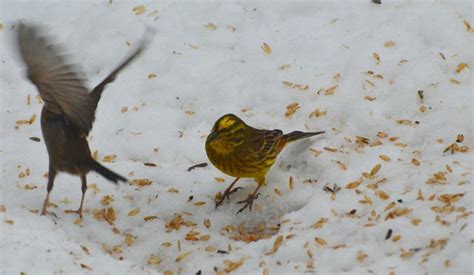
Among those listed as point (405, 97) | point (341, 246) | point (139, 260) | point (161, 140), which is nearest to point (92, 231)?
point (139, 260)

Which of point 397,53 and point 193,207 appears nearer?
point 193,207

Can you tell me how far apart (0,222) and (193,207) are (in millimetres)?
1532

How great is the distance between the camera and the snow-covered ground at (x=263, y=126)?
5789 millimetres

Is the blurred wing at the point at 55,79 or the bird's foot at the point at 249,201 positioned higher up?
the blurred wing at the point at 55,79

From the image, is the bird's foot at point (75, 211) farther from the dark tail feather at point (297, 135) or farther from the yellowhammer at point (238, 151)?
the dark tail feather at point (297, 135)

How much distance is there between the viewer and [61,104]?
614 centimetres

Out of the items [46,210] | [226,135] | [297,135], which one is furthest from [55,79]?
[297,135]

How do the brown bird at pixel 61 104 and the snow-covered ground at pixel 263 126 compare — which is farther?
→ the snow-covered ground at pixel 263 126

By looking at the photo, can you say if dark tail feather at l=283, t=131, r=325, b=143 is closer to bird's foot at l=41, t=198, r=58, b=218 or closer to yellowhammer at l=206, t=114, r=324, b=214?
yellowhammer at l=206, t=114, r=324, b=214

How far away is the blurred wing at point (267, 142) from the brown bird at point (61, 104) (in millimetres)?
1164

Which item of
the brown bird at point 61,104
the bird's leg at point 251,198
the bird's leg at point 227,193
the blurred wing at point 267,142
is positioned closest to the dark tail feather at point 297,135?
the blurred wing at point 267,142

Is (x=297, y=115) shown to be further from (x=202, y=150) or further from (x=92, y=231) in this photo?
(x=92, y=231)

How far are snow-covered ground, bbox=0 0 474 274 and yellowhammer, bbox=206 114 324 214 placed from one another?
0.73 feet

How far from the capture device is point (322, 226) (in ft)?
19.9
